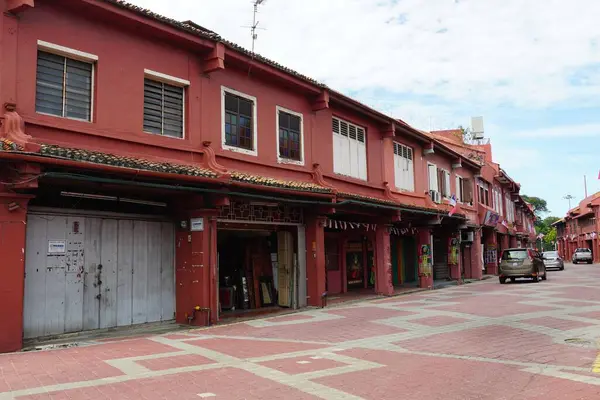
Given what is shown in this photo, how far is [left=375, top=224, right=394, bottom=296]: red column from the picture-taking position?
19469 millimetres

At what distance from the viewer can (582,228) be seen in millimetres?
65438

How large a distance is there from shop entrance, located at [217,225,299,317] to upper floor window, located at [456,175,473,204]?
15.6 m

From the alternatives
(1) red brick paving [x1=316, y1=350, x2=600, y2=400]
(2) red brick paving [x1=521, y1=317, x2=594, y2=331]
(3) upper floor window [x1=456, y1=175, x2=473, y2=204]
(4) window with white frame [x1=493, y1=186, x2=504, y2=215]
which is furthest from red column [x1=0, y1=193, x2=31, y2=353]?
(4) window with white frame [x1=493, y1=186, x2=504, y2=215]

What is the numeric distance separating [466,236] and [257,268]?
17.3m

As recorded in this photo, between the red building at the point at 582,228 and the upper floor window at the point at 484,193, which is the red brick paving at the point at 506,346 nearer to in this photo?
the upper floor window at the point at 484,193

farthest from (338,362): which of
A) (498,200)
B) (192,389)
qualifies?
(498,200)

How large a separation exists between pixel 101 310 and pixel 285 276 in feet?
19.3

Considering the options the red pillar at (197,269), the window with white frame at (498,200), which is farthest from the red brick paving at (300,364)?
the window with white frame at (498,200)

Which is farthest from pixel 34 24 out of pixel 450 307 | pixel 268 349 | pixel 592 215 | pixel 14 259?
pixel 592 215

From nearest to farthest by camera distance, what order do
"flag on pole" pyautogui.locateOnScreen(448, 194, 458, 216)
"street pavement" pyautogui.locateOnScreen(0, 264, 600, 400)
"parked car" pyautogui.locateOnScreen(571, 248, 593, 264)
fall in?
1. "street pavement" pyautogui.locateOnScreen(0, 264, 600, 400)
2. "flag on pole" pyautogui.locateOnScreen(448, 194, 458, 216)
3. "parked car" pyautogui.locateOnScreen(571, 248, 593, 264)

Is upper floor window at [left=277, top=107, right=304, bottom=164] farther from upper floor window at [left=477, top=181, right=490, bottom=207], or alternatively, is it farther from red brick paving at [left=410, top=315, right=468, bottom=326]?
upper floor window at [left=477, top=181, right=490, bottom=207]

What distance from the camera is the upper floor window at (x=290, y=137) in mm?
15133

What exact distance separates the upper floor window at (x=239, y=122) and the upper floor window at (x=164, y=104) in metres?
1.24

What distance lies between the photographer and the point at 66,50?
10.3 m
